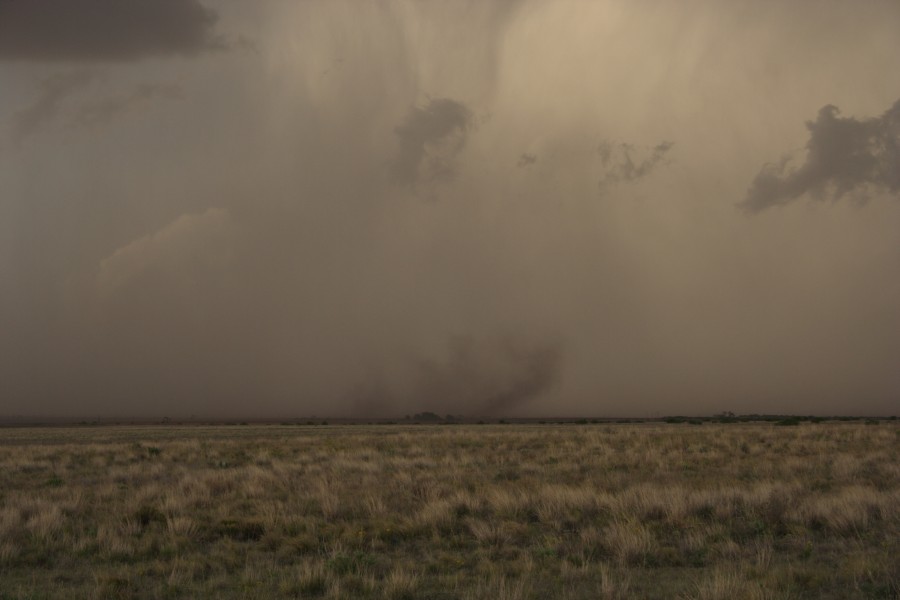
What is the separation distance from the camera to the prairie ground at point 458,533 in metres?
9.52

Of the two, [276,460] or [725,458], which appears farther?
[276,460]

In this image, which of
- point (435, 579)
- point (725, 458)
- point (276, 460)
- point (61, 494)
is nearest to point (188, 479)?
point (61, 494)

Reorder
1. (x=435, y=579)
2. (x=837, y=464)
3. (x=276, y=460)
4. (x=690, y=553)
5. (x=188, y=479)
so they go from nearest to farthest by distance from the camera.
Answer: (x=435, y=579) < (x=690, y=553) < (x=188, y=479) < (x=837, y=464) < (x=276, y=460)

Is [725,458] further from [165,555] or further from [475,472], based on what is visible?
→ [165,555]

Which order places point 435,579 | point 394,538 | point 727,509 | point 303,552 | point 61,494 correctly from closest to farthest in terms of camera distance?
point 435,579 < point 303,552 < point 394,538 < point 727,509 < point 61,494

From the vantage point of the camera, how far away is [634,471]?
23.5 metres

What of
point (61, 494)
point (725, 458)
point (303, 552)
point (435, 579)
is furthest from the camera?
point (725, 458)

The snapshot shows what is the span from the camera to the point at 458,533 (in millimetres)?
13602

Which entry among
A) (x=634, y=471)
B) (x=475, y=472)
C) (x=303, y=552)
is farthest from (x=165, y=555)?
(x=634, y=471)

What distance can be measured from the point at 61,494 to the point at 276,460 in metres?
10.9

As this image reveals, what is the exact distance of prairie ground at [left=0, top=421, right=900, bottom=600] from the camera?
952cm

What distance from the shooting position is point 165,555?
39.2 ft

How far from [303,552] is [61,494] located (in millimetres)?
10955

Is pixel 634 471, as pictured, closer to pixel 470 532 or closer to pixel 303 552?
pixel 470 532
